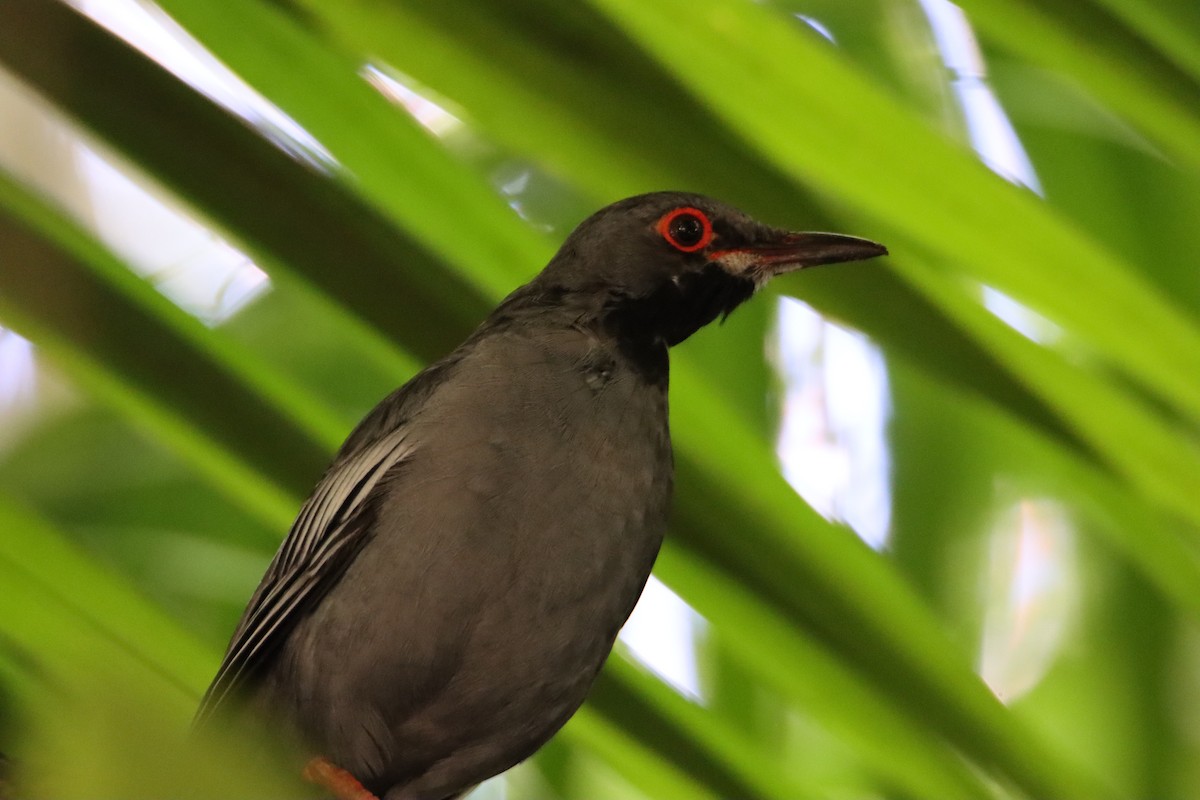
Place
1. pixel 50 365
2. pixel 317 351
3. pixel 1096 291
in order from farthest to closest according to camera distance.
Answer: pixel 317 351
pixel 1096 291
pixel 50 365

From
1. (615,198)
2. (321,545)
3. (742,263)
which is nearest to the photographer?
(615,198)

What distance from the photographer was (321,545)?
1986mm

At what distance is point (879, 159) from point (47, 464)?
5.90ft

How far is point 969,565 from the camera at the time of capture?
3521 millimetres

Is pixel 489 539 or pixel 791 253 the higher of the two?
pixel 791 253

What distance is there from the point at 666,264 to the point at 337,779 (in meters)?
1.05

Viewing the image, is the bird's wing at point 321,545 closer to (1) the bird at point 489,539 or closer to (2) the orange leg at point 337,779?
(1) the bird at point 489,539

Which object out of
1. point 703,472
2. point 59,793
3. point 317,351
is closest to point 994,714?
point 703,472

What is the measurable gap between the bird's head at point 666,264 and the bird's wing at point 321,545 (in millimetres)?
453

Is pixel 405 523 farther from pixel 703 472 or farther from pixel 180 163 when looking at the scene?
pixel 180 163

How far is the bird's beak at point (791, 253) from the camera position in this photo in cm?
178

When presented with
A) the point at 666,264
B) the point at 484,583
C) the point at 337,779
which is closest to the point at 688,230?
the point at 666,264

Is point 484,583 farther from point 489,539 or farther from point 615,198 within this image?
point 615,198

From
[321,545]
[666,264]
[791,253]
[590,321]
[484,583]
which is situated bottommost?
[321,545]
